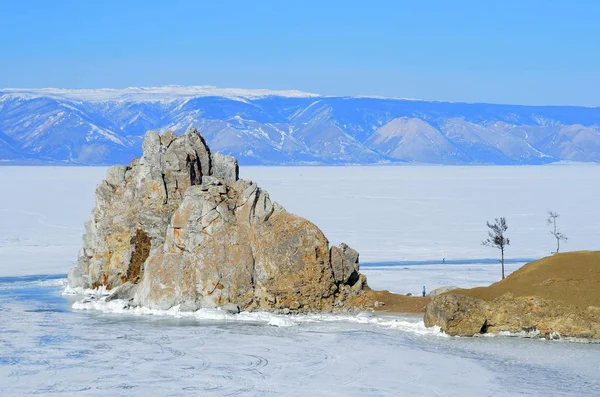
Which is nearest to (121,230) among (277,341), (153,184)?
(153,184)

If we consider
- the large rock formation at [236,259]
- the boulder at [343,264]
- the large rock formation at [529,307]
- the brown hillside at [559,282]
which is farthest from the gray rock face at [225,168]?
the large rock formation at [529,307]

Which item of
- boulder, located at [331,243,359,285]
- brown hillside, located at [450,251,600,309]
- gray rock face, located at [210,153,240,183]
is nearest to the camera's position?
brown hillside, located at [450,251,600,309]

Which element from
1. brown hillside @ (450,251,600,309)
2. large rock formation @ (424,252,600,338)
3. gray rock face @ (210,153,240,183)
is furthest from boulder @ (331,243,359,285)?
gray rock face @ (210,153,240,183)

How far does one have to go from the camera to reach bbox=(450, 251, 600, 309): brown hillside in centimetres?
2997

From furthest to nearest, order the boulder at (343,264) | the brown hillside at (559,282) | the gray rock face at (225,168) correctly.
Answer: the gray rock face at (225,168) → the boulder at (343,264) → the brown hillside at (559,282)

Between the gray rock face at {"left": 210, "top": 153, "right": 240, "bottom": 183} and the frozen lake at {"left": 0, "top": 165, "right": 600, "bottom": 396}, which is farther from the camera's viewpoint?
the gray rock face at {"left": 210, "top": 153, "right": 240, "bottom": 183}

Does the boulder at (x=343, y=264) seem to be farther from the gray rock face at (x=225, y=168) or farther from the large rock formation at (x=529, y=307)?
the gray rock face at (x=225, y=168)

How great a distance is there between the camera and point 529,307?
1177 inches

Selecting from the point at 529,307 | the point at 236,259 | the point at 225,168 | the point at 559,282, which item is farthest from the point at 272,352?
the point at 225,168

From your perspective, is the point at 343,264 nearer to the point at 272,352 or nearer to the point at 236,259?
the point at 236,259

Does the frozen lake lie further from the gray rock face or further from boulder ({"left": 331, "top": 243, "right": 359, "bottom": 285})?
the gray rock face

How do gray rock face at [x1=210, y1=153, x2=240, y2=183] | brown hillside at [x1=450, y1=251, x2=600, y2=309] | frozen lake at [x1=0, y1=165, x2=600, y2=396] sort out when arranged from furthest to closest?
gray rock face at [x1=210, y1=153, x2=240, y2=183] < brown hillside at [x1=450, y1=251, x2=600, y2=309] < frozen lake at [x1=0, y1=165, x2=600, y2=396]

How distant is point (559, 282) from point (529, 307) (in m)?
1.72

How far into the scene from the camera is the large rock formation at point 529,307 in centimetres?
2938
